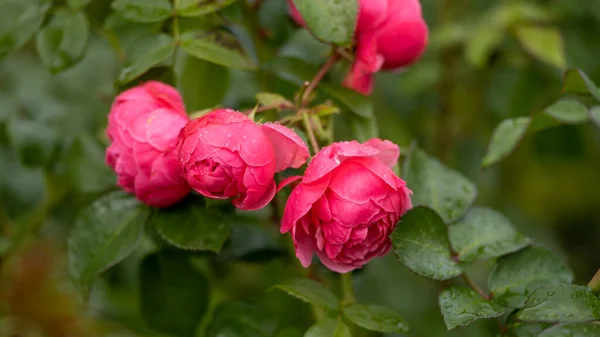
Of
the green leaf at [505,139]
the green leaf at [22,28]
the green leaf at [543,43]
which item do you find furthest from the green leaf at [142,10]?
the green leaf at [543,43]

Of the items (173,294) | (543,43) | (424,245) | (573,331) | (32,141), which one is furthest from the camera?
(543,43)

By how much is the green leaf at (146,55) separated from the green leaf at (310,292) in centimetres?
27

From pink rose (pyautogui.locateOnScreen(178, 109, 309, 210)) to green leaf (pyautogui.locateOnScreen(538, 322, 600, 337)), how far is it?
25 cm

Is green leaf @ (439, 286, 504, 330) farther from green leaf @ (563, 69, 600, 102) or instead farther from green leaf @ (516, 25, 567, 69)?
green leaf @ (516, 25, 567, 69)

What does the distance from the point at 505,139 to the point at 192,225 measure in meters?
0.36

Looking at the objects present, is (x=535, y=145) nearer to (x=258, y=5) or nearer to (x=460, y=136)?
(x=460, y=136)

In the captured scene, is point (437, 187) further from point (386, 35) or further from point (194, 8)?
point (194, 8)

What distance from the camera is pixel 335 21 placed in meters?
0.67

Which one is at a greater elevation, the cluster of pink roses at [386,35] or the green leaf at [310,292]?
the cluster of pink roses at [386,35]

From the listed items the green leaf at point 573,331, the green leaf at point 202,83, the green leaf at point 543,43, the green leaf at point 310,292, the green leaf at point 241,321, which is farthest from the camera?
the green leaf at point 543,43

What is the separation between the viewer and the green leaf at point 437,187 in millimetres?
724

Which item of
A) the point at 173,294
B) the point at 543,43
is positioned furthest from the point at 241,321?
the point at 543,43

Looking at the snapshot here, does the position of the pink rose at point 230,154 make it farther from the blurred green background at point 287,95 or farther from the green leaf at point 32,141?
the green leaf at point 32,141

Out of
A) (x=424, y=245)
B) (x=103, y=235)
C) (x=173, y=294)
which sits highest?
(x=424, y=245)
